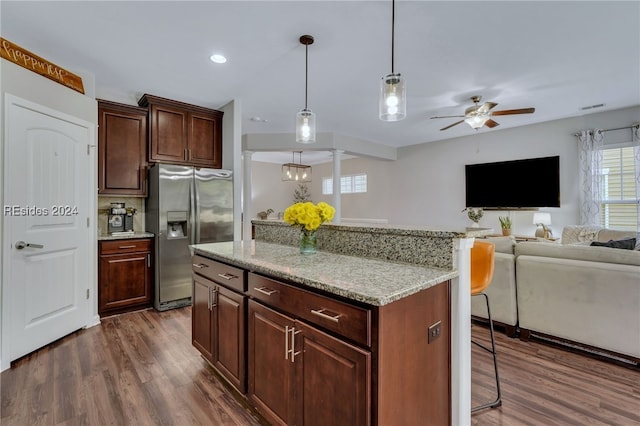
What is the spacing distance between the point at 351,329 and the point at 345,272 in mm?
339

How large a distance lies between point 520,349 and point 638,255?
1.15 m

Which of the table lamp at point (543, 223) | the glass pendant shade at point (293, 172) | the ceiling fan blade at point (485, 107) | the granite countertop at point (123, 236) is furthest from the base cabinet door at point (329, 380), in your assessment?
the glass pendant shade at point (293, 172)

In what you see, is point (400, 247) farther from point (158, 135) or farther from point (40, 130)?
point (158, 135)

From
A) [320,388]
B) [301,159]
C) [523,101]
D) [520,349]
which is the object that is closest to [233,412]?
[320,388]

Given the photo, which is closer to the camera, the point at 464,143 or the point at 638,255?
the point at 638,255

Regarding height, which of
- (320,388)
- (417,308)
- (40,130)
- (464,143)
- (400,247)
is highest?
(464,143)

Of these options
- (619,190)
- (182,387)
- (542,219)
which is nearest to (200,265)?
(182,387)

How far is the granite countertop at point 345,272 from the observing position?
1169mm

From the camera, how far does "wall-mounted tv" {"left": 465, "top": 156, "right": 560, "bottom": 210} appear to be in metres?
5.31

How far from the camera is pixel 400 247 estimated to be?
5.54ft

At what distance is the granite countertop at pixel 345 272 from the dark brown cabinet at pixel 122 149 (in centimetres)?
227

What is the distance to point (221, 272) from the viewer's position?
6.56ft

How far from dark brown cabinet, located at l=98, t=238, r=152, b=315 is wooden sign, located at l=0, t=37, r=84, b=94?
164cm
